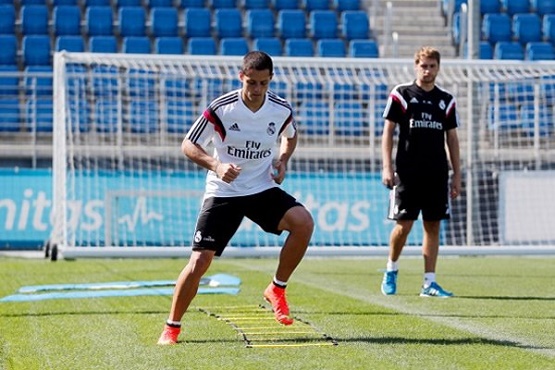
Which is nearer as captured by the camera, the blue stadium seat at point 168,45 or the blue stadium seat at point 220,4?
the blue stadium seat at point 168,45

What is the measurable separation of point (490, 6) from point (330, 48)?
4006mm

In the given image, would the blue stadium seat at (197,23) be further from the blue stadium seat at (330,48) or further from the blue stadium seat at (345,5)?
the blue stadium seat at (345,5)

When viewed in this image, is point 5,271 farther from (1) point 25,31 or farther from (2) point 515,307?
(1) point 25,31

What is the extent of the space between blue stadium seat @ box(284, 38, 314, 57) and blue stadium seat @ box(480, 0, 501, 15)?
4068mm

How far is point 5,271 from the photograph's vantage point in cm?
1257

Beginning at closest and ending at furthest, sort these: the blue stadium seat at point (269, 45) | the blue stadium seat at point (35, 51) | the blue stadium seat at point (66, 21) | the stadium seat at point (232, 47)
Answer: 1. the blue stadium seat at point (35, 51)
2. the stadium seat at point (232, 47)
3. the blue stadium seat at point (269, 45)
4. the blue stadium seat at point (66, 21)

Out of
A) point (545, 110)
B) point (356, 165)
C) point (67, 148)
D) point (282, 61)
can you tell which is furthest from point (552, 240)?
point (67, 148)

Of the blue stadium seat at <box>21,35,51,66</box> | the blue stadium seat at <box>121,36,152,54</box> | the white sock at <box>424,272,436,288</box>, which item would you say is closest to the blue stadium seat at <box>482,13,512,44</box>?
the blue stadium seat at <box>121,36,152,54</box>

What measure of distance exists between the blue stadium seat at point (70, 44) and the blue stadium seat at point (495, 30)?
7.55 metres

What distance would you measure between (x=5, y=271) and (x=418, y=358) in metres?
7.74

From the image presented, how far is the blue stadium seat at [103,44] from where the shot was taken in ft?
67.7

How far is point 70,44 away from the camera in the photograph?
2061 cm

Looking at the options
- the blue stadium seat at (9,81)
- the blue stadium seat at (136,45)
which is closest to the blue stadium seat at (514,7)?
the blue stadium seat at (136,45)

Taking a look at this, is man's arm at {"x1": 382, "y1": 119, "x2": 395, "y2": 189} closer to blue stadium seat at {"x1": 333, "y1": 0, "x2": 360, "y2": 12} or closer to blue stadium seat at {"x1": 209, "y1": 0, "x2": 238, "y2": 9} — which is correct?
blue stadium seat at {"x1": 209, "y1": 0, "x2": 238, "y2": 9}
